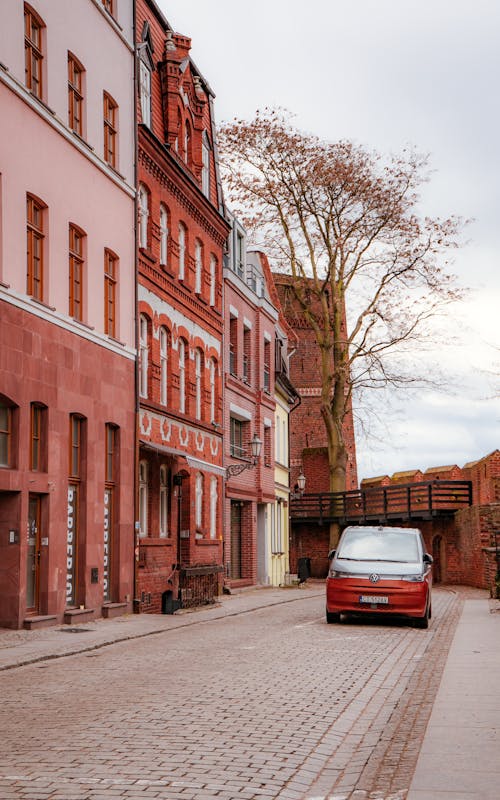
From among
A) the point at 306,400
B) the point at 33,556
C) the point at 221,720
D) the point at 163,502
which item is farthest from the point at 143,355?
the point at 306,400

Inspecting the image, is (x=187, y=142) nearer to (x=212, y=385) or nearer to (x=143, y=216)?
(x=143, y=216)

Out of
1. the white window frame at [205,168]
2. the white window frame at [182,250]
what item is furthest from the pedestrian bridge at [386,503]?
the white window frame at [182,250]

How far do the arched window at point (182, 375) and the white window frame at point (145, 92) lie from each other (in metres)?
5.65

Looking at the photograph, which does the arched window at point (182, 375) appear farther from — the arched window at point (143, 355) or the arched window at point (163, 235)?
the arched window at point (143, 355)

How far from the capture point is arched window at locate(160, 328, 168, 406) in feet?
89.1

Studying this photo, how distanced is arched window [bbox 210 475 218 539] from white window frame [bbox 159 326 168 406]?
528 centimetres

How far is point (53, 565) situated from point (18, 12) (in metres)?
9.39

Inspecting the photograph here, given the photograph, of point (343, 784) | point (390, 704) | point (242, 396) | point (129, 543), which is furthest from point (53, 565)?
point (242, 396)

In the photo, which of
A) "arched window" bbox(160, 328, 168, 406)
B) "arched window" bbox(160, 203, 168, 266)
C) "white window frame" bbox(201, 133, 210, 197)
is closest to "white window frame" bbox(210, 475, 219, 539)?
"arched window" bbox(160, 328, 168, 406)

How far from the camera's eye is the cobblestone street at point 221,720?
684 centimetres

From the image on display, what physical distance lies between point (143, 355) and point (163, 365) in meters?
1.64

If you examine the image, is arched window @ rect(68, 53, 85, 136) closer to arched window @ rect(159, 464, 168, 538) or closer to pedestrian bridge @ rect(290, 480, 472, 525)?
arched window @ rect(159, 464, 168, 538)

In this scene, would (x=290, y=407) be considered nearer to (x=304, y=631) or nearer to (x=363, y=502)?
(x=363, y=502)

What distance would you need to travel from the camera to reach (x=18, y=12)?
746 inches
